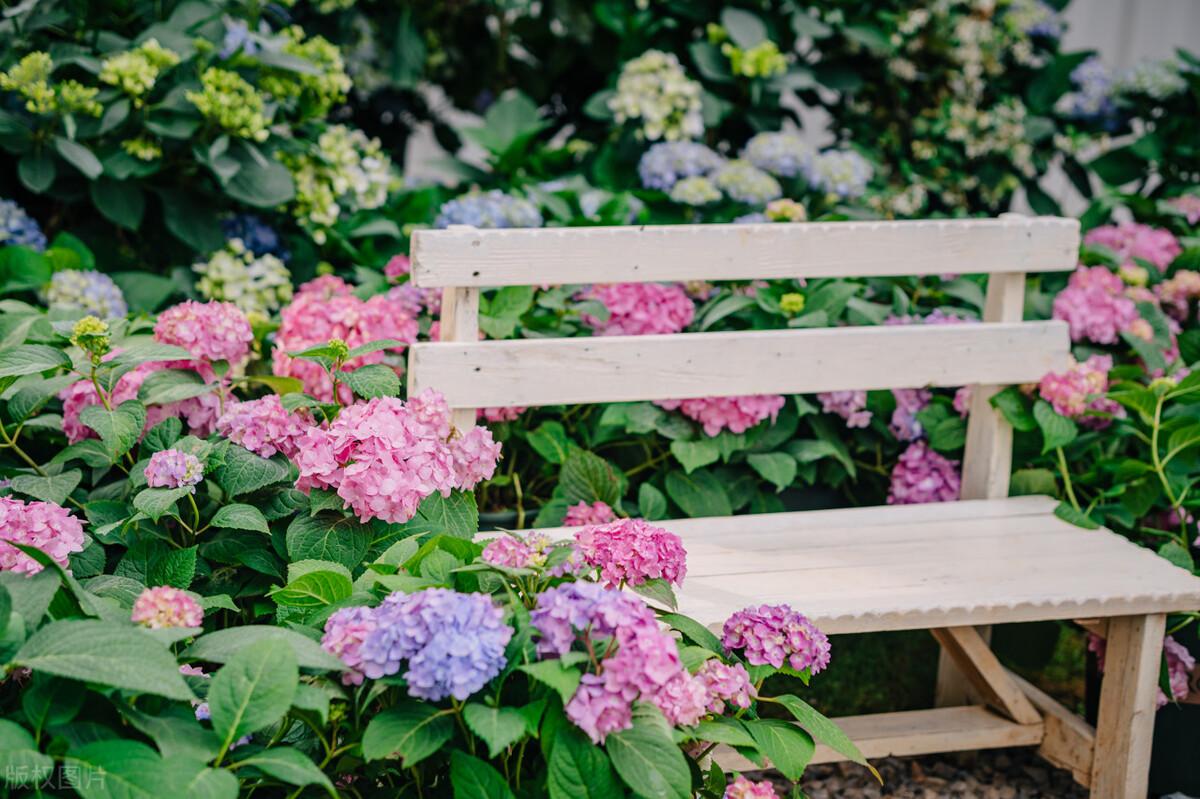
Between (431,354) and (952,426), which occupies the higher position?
(431,354)

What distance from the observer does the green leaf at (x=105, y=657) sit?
1.21 metres

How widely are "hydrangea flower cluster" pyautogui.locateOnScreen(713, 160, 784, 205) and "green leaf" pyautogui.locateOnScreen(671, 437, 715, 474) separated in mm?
781

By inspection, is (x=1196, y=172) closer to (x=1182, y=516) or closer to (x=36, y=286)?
(x=1182, y=516)

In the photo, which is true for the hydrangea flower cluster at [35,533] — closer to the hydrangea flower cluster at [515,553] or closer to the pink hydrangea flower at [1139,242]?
the hydrangea flower cluster at [515,553]

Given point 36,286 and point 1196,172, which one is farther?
point 1196,172

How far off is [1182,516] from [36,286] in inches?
85.3

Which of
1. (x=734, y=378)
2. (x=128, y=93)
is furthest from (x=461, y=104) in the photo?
(x=734, y=378)

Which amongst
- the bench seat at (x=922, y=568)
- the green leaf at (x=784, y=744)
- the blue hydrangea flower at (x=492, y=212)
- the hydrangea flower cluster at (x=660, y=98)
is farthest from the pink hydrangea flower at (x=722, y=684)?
the hydrangea flower cluster at (x=660, y=98)

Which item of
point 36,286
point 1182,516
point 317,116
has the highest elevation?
point 317,116

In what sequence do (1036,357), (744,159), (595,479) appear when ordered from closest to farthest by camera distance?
1. (595,479)
2. (1036,357)
3. (744,159)

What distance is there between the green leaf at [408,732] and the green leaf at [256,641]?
8cm

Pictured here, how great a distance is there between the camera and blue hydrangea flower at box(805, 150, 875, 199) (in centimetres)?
294

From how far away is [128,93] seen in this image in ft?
8.16

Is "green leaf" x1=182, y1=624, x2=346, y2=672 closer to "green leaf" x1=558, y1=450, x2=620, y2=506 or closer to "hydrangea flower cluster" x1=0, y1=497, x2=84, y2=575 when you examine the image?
"hydrangea flower cluster" x1=0, y1=497, x2=84, y2=575
